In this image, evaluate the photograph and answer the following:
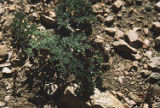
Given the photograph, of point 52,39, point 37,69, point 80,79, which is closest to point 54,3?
point 52,39

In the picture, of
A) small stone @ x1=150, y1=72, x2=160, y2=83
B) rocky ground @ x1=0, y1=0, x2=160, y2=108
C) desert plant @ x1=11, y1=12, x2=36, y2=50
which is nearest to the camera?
rocky ground @ x1=0, y1=0, x2=160, y2=108

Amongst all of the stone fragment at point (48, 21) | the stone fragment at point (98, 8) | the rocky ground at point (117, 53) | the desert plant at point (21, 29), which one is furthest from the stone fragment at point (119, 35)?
the desert plant at point (21, 29)

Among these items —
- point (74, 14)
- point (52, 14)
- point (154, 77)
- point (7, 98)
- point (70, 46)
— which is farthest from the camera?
point (52, 14)

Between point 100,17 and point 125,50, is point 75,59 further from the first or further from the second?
point 100,17

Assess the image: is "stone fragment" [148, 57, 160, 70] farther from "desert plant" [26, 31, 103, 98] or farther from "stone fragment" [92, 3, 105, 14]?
"stone fragment" [92, 3, 105, 14]

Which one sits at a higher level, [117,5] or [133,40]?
[117,5]

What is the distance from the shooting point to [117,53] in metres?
5.19

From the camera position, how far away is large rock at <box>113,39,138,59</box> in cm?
508

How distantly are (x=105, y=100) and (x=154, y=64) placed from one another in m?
1.39

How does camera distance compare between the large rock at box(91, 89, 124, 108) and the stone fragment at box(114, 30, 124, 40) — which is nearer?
the large rock at box(91, 89, 124, 108)

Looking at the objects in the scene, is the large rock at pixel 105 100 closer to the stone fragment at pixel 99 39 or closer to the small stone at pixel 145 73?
the small stone at pixel 145 73

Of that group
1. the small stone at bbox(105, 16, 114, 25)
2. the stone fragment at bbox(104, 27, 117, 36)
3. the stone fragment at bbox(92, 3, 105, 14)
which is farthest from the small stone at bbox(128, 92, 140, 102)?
the stone fragment at bbox(92, 3, 105, 14)

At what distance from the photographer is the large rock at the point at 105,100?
13.8 feet

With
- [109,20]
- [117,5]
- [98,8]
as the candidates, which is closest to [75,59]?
[109,20]
